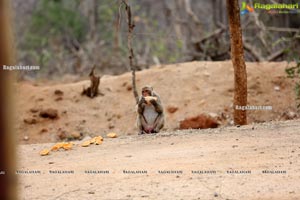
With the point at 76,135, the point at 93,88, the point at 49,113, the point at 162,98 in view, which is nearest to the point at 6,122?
the point at 76,135

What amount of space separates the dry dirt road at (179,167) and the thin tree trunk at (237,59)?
1.29 metres

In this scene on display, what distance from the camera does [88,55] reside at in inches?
763

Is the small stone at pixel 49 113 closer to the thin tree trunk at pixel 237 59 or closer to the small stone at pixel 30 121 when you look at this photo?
the small stone at pixel 30 121

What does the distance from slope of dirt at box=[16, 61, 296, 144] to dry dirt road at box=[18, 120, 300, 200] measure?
458 cm

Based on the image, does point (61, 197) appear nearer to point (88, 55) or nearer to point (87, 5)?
point (88, 55)

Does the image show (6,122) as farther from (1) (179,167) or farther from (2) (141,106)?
(2) (141,106)

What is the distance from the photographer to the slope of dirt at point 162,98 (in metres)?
12.4

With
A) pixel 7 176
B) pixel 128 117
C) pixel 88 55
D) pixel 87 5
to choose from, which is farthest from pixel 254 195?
pixel 87 5

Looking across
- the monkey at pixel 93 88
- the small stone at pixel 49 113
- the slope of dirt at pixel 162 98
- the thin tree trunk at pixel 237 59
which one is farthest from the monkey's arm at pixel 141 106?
the small stone at pixel 49 113

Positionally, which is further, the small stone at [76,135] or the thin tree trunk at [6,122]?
the small stone at [76,135]

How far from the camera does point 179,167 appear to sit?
5.96m

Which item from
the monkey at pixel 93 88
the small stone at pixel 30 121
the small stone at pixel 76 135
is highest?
the monkey at pixel 93 88

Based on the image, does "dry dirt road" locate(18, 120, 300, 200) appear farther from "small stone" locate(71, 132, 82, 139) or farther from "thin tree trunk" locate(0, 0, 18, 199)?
"small stone" locate(71, 132, 82, 139)

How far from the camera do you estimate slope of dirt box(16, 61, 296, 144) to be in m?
12.4
